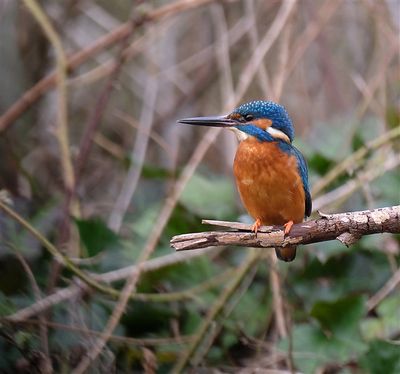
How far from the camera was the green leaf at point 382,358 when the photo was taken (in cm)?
277

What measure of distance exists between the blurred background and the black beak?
656 mm

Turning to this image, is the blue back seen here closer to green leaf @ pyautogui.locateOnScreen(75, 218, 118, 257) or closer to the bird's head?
Answer: the bird's head

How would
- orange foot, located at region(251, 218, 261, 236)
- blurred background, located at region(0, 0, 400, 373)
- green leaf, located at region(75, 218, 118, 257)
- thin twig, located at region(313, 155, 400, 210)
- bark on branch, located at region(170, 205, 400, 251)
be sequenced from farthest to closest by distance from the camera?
thin twig, located at region(313, 155, 400, 210) → green leaf, located at region(75, 218, 118, 257) → blurred background, located at region(0, 0, 400, 373) → orange foot, located at region(251, 218, 261, 236) → bark on branch, located at region(170, 205, 400, 251)

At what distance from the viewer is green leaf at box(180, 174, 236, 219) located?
3.73 m

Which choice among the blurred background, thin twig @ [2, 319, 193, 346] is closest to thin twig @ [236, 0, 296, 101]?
the blurred background

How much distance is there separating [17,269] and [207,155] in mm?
2579

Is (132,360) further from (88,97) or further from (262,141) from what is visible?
(88,97)

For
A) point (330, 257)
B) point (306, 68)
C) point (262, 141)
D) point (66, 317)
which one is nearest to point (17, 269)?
point (66, 317)

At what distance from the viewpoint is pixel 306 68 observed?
546cm

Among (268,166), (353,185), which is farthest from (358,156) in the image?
(268,166)

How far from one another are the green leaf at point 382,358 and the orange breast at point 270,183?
0.61 metres

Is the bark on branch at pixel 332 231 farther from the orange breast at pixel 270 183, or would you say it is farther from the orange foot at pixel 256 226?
the orange breast at pixel 270 183

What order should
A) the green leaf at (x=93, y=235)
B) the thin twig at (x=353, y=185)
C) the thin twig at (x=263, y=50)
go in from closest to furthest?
the green leaf at (x=93, y=235)
the thin twig at (x=353, y=185)
the thin twig at (x=263, y=50)

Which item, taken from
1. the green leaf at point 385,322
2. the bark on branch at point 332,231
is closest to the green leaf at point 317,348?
the green leaf at point 385,322
